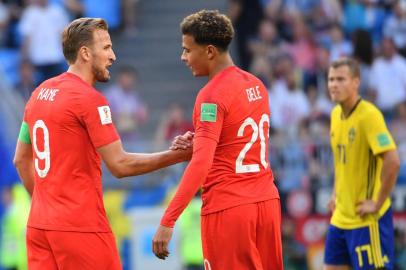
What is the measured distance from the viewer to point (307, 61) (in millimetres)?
16250

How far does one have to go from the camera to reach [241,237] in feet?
24.0

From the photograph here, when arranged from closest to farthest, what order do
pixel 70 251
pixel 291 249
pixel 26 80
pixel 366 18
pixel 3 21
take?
1. pixel 70 251
2. pixel 291 249
3. pixel 26 80
4. pixel 3 21
5. pixel 366 18

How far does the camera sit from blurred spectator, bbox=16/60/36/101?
15.7 m

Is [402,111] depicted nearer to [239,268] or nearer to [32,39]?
[32,39]

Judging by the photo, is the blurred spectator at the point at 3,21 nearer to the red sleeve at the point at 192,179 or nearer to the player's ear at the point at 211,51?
the player's ear at the point at 211,51

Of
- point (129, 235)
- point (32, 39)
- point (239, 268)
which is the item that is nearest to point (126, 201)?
point (129, 235)

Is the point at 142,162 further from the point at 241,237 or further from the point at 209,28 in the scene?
the point at 209,28

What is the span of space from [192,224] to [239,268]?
6.77 meters

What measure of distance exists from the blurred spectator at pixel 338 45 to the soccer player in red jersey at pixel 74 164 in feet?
30.2

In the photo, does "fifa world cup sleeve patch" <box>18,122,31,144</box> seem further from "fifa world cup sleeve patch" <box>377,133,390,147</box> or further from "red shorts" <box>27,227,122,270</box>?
"fifa world cup sleeve patch" <box>377,133,390,147</box>

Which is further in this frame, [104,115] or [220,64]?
[220,64]

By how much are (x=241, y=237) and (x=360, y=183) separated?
7.20ft

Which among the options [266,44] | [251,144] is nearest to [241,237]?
[251,144]

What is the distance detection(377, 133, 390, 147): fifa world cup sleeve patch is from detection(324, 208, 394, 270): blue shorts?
687 millimetres
